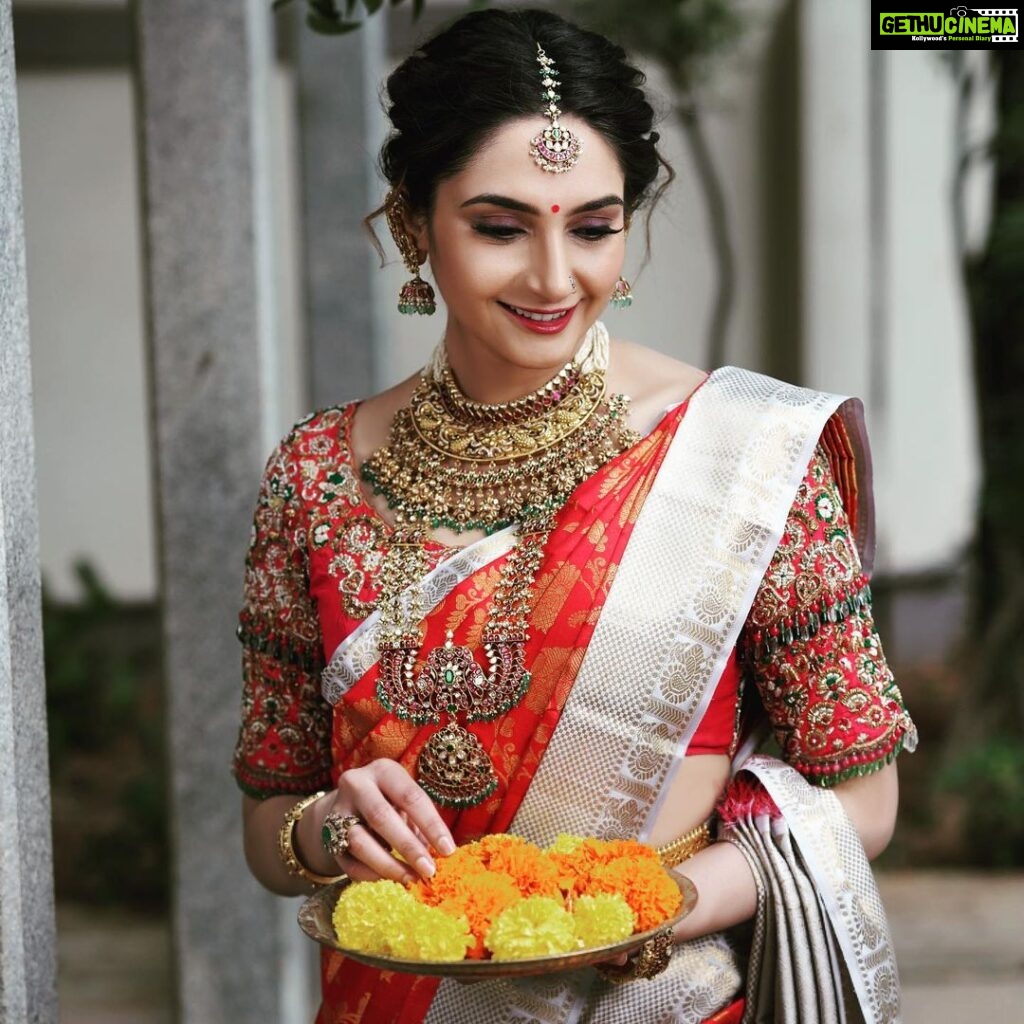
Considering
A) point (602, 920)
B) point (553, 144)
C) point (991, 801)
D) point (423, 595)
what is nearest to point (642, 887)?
point (602, 920)

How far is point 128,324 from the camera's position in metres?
7.74

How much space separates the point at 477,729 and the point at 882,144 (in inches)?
250

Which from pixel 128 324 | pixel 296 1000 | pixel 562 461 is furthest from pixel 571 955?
pixel 128 324

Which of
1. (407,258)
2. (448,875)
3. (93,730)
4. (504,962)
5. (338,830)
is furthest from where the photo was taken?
(93,730)

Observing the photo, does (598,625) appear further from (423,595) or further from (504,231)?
(504,231)

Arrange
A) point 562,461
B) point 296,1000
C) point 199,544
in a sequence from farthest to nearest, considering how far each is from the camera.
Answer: point 296,1000 < point 199,544 < point 562,461

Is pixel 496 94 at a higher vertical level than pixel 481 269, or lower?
higher

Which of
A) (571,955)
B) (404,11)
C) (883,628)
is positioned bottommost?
(883,628)

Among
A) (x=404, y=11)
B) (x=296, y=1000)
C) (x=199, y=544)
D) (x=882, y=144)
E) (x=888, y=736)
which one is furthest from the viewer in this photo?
(x=882, y=144)

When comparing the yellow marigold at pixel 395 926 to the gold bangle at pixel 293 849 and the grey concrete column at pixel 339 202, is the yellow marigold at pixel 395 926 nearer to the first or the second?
the gold bangle at pixel 293 849

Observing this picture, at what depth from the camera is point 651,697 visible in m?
1.94

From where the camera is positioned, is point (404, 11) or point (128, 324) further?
point (128, 324)

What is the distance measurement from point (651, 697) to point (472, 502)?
366 millimetres

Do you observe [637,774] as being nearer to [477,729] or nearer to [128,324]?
[477,729]
